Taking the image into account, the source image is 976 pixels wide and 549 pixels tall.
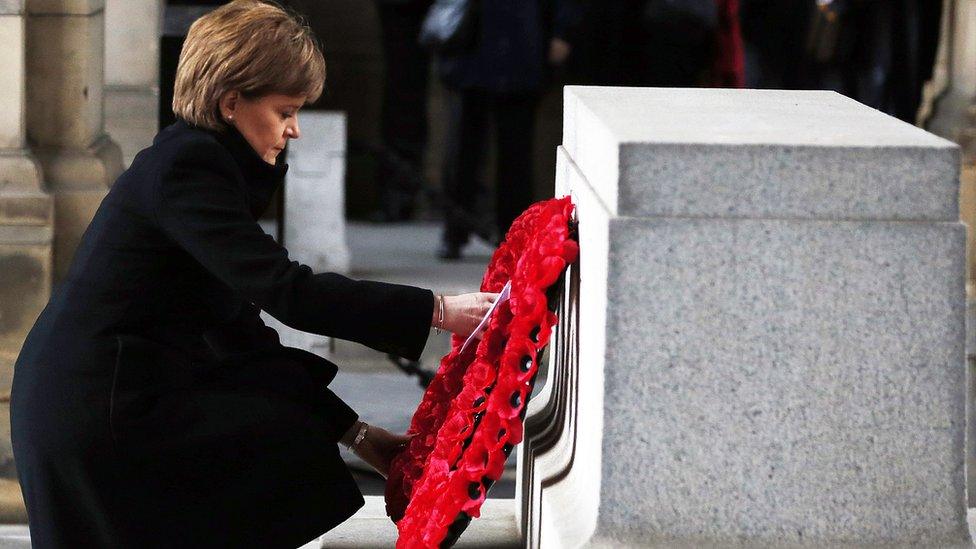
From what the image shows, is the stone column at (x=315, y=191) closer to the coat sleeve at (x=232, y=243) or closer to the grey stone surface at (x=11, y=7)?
the grey stone surface at (x=11, y=7)

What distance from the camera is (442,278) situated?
7594 mm

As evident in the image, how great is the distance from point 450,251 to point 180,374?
5.16 metres

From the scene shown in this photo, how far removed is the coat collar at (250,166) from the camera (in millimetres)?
3074

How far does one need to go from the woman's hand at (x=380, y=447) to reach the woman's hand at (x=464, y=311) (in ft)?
1.03

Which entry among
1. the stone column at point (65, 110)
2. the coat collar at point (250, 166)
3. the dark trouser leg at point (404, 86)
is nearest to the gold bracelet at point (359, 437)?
the coat collar at point (250, 166)

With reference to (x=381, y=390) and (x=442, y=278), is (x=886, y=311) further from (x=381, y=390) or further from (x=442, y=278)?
(x=442, y=278)

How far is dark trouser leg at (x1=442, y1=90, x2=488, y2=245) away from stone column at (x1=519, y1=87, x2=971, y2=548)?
481 cm

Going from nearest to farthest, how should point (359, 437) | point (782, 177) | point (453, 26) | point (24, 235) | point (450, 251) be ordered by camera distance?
point (782, 177) < point (359, 437) < point (24, 235) < point (453, 26) < point (450, 251)

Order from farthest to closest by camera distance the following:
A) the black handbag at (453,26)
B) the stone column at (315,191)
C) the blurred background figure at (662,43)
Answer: the stone column at (315,191)
the black handbag at (453,26)
the blurred background figure at (662,43)

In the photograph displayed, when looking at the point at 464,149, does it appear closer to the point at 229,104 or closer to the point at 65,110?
the point at 65,110

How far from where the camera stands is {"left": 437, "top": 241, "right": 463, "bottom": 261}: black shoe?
8.25 metres

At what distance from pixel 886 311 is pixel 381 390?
12.6 feet

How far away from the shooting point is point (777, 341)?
2.75 meters

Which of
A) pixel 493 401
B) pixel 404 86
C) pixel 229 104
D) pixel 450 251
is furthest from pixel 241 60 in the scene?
pixel 404 86
